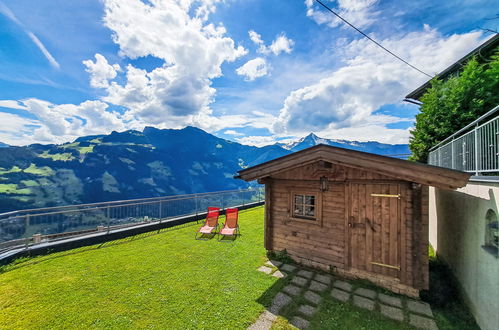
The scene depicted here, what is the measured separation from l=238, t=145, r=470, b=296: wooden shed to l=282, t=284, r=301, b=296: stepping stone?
1183mm

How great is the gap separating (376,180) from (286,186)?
2260 millimetres

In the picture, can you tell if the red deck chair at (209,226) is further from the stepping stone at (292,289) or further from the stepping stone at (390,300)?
the stepping stone at (390,300)

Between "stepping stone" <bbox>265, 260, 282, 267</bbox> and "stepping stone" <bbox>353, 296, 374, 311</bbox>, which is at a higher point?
"stepping stone" <bbox>265, 260, 282, 267</bbox>

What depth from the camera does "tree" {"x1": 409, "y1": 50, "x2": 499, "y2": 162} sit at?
6770 mm

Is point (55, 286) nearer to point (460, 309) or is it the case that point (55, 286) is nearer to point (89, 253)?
point (89, 253)

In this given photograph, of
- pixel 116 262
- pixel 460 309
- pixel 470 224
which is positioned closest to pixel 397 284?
pixel 460 309

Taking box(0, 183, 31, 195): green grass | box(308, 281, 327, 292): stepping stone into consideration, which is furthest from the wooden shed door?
box(0, 183, 31, 195): green grass

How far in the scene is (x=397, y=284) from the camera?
4527 millimetres

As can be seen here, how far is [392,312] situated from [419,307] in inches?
25.8

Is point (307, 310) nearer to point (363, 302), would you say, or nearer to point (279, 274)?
point (363, 302)

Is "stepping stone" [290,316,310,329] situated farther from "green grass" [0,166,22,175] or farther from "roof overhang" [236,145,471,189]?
"green grass" [0,166,22,175]

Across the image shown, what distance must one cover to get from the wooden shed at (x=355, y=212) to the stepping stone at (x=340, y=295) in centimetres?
73

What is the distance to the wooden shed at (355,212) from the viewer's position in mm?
4355

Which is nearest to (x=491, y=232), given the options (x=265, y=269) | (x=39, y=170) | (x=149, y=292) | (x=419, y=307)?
(x=419, y=307)
